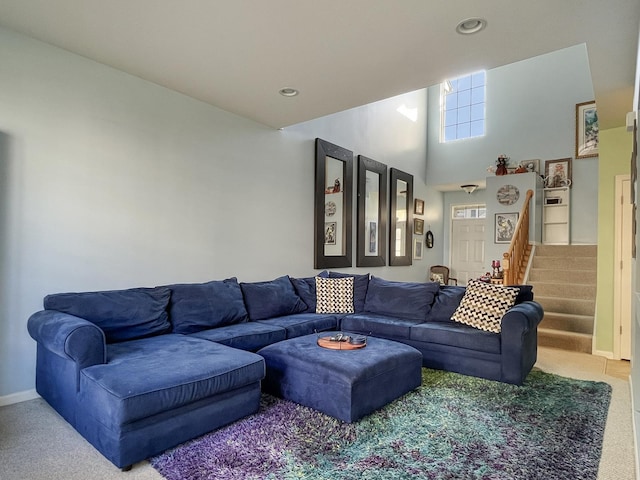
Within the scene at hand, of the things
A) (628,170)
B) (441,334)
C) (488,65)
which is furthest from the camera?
(628,170)

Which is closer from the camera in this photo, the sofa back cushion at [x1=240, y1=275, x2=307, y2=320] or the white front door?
the sofa back cushion at [x1=240, y1=275, x2=307, y2=320]

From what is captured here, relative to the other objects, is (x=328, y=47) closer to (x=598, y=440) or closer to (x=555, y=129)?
(x=598, y=440)

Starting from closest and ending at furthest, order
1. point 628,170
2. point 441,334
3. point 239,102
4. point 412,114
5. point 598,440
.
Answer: point 598,440, point 441,334, point 239,102, point 628,170, point 412,114

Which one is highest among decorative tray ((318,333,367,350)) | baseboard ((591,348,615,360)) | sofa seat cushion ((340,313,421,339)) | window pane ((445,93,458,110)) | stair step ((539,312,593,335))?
window pane ((445,93,458,110))

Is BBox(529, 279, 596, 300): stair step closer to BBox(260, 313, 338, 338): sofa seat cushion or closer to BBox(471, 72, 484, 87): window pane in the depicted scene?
BBox(260, 313, 338, 338): sofa seat cushion

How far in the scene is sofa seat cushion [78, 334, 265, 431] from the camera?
73.5 inches

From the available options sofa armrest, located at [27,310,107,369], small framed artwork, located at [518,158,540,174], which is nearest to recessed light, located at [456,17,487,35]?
sofa armrest, located at [27,310,107,369]

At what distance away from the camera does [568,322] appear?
4.86 metres

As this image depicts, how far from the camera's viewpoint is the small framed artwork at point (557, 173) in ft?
21.8

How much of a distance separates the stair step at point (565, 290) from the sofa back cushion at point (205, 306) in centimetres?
441

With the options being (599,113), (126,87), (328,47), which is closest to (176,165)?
(126,87)

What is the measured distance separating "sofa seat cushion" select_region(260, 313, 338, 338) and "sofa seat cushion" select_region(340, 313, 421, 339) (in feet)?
0.58

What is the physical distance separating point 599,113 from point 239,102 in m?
3.68

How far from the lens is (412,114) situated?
301 inches
